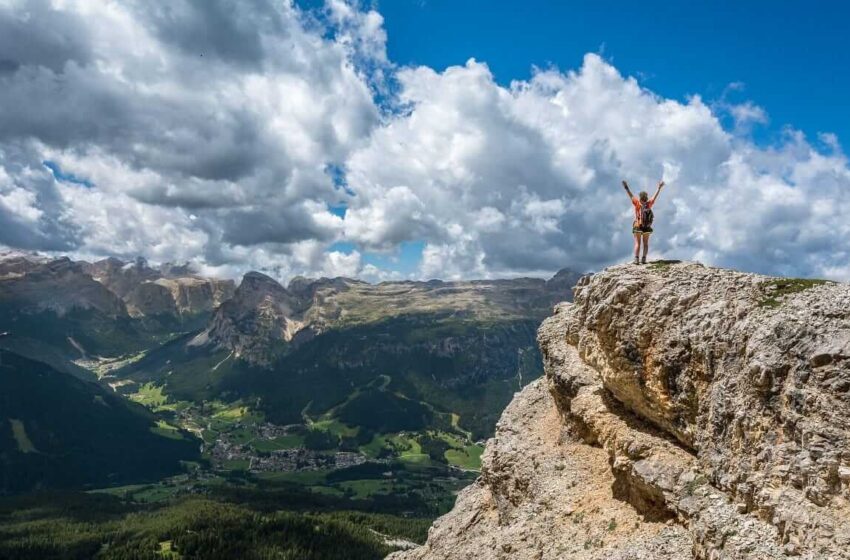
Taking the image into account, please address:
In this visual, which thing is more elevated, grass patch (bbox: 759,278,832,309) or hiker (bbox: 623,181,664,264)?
hiker (bbox: 623,181,664,264)

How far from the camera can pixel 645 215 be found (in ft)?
119

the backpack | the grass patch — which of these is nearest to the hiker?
the backpack

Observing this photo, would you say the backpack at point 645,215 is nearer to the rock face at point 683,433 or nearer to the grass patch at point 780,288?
the rock face at point 683,433

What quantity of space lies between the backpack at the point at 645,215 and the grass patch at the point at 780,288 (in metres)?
10.5

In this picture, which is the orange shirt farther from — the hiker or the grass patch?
the grass patch

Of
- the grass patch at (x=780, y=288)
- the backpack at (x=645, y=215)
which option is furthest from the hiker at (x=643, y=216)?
the grass patch at (x=780, y=288)

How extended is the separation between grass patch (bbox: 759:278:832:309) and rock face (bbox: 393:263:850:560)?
10 cm

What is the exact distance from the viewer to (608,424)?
33.4 meters

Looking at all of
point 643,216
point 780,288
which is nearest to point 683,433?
point 780,288

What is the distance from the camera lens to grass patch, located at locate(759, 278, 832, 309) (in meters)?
24.6

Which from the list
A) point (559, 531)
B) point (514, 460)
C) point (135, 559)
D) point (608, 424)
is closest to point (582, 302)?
point (608, 424)

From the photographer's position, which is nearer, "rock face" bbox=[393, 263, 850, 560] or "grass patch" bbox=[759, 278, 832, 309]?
"rock face" bbox=[393, 263, 850, 560]

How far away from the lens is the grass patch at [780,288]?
24578 millimetres

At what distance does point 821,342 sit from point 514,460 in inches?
953
